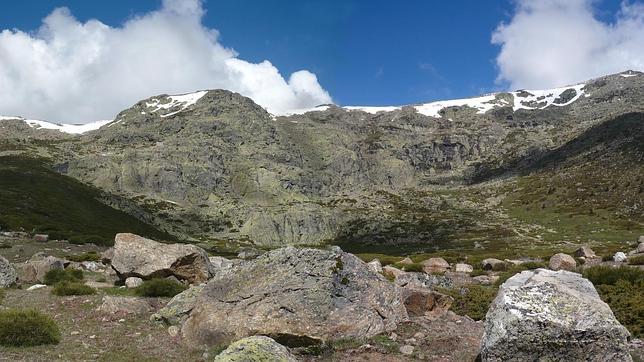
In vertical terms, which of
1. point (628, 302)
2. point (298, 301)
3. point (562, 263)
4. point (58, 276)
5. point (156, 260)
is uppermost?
point (156, 260)

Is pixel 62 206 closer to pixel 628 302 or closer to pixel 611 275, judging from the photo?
pixel 611 275

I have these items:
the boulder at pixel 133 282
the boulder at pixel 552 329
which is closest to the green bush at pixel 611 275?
the boulder at pixel 552 329

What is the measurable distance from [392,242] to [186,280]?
156 meters

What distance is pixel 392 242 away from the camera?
7151 inches

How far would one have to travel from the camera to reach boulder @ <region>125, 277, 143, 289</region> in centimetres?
2928

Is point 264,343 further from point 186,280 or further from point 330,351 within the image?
point 186,280

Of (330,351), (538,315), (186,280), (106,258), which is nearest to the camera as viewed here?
(538,315)

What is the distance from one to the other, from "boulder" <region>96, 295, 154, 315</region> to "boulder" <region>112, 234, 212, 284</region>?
24.0 feet

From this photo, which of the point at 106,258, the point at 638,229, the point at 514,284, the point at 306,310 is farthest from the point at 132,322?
the point at 638,229

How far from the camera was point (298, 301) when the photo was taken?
18.6 metres

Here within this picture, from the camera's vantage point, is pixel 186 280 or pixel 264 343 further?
pixel 186 280

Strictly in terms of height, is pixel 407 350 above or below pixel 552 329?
below

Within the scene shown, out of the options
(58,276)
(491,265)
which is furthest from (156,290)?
(491,265)

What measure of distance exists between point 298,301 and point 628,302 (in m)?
16.2
